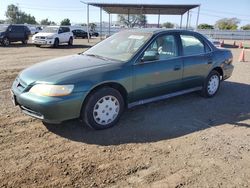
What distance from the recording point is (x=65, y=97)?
171 inches

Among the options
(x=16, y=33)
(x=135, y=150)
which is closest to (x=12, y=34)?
(x=16, y=33)

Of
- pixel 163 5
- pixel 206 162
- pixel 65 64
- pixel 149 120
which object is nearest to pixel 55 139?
pixel 65 64

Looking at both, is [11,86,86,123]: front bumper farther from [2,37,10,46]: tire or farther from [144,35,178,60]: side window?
[2,37,10,46]: tire

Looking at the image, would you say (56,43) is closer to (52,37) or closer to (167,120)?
(52,37)

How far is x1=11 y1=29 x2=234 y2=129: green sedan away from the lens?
4398mm

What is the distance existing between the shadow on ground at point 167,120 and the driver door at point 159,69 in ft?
1.46

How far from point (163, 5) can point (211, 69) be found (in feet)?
75.2

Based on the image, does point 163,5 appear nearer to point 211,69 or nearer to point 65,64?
point 211,69

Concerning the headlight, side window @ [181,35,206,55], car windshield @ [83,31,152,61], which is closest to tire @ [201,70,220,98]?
side window @ [181,35,206,55]

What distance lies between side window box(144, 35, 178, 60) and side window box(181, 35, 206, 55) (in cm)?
32

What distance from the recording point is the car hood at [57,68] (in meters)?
4.56

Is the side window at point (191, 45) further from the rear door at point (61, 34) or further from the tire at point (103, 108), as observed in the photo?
the rear door at point (61, 34)

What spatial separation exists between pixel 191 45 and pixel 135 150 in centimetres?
321

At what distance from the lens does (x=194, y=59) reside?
20.9 ft
